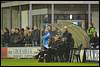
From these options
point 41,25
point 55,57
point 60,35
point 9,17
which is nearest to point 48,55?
point 55,57

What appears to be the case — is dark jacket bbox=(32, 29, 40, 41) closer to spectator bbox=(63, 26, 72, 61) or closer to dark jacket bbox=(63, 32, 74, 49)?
spectator bbox=(63, 26, 72, 61)

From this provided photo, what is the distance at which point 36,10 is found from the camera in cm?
2998

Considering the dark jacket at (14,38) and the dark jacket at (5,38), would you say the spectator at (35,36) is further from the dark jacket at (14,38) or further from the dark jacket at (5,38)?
the dark jacket at (5,38)

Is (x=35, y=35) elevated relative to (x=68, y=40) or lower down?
elevated

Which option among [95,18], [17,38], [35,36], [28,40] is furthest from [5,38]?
[95,18]

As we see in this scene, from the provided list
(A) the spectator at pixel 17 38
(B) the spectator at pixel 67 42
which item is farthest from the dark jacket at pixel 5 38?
(B) the spectator at pixel 67 42

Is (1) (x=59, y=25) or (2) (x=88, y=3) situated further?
(2) (x=88, y=3)

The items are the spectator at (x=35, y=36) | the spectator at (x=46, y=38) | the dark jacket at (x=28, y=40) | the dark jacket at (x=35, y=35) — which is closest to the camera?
the spectator at (x=46, y=38)

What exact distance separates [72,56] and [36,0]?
9.42 meters

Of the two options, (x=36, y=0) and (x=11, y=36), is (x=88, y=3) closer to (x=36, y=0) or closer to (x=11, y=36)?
(x=36, y=0)

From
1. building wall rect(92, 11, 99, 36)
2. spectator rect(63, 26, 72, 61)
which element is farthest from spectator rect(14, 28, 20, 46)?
building wall rect(92, 11, 99, 36)

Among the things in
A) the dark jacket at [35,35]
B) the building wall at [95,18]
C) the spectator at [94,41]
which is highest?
the building wall at [95,18]

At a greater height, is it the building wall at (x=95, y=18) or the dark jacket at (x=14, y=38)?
the building wall at (x=95, y=18)

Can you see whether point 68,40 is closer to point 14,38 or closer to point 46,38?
point 46,38
